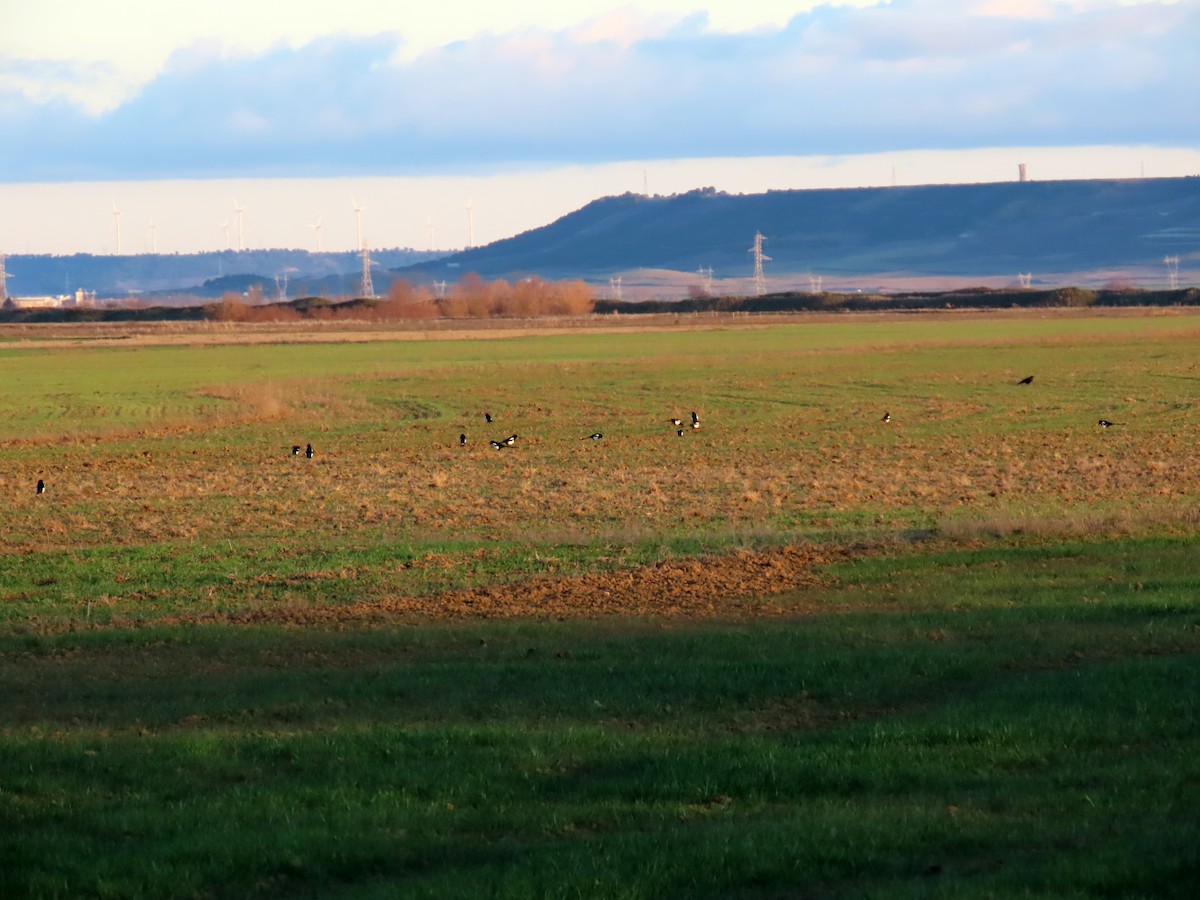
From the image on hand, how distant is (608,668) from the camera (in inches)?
481

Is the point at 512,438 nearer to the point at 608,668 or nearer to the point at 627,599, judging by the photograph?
the point at 627,599

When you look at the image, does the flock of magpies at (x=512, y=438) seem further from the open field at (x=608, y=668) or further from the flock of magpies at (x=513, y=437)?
the open field at (x=608, y=668)

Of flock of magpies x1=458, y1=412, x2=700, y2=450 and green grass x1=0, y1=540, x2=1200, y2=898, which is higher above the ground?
green grass x1=0, y1=540, x2=1200, y2=898

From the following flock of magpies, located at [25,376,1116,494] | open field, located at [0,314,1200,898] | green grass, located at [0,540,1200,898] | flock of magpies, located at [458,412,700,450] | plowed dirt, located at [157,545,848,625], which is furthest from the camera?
flock of magpies, located at [458,412,700,450]

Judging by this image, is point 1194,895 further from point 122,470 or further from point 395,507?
point 122,470

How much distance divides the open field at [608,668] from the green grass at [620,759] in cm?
4

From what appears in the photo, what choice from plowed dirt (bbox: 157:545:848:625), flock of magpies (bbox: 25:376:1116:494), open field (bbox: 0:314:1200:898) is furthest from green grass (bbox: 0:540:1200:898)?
flock of magpies (bbox: 25:376:1116:494)

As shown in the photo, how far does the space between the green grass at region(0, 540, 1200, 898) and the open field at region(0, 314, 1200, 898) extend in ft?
0.12

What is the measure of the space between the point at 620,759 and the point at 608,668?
3.27 m

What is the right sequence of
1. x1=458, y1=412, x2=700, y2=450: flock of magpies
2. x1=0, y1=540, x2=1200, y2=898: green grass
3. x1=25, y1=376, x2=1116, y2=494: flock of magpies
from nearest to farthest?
x1=0, y1=540, x2=1200, y2=898: green grass, x1=25, y1=376, x2=1116, y2=494: flock of magpies, x1=458, y1=412, x2=700, y2=450: flock of magpies

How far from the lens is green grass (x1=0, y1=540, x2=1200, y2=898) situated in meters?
6.92

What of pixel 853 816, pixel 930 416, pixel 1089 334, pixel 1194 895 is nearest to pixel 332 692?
pixel 853 816

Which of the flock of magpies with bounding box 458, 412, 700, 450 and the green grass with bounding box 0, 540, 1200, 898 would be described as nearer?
the green grass with bounding box 0, 540, 1200, 898

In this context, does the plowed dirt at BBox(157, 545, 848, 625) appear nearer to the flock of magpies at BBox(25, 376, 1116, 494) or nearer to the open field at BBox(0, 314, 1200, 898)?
the open field at BBox(0, 314, 1200, 898)
